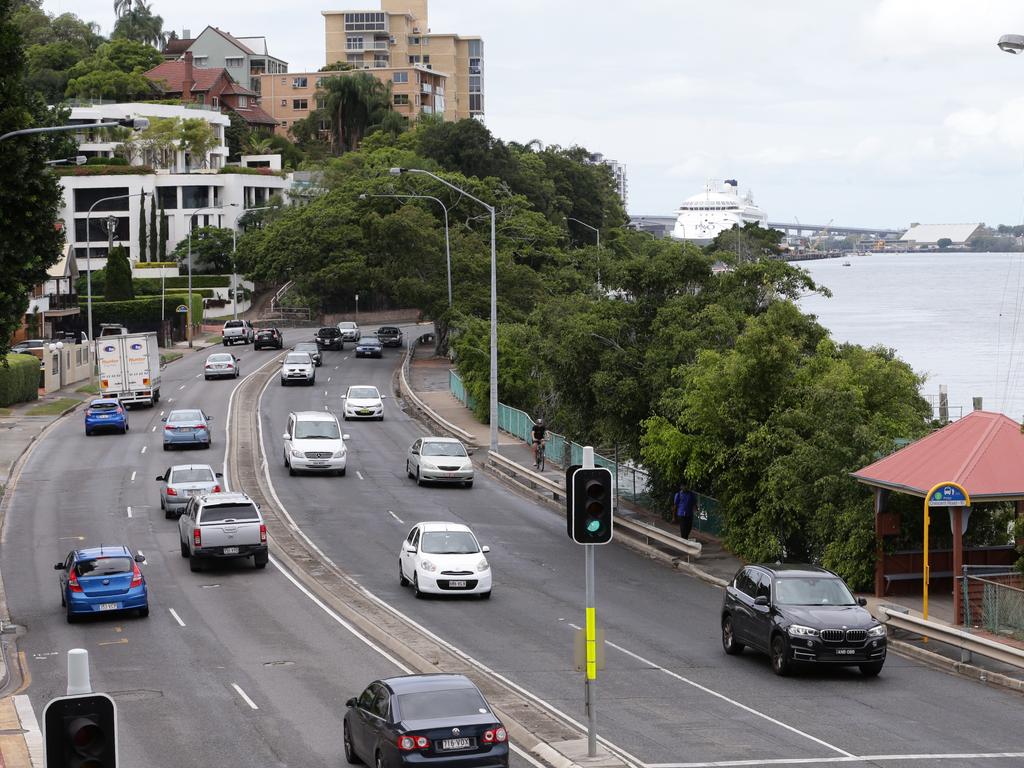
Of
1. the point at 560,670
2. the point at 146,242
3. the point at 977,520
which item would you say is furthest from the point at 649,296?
the point at 146,242

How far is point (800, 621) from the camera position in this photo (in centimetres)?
2258

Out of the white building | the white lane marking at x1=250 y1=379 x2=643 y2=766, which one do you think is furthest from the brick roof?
the white building

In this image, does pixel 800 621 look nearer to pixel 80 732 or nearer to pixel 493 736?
pixel 493 736

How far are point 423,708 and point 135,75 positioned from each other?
443ft

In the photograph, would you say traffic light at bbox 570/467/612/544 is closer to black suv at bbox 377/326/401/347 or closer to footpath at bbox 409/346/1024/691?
footpath at bbox 409/346/1024/691

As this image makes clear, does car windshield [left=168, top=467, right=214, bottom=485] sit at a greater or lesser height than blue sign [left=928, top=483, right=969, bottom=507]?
lesser

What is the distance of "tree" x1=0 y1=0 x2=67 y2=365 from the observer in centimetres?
3130

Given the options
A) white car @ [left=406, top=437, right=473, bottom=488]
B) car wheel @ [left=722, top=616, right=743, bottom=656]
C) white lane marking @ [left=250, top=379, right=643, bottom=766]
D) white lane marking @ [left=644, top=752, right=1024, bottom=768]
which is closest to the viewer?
white lane marking @ [left=644, top=752, right=1024, bottom=768]

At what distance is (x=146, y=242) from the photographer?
120000 mm

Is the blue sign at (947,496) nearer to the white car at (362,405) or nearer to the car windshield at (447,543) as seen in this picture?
the car windshield at (447,543)

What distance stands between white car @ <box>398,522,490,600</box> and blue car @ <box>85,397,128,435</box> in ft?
91.3

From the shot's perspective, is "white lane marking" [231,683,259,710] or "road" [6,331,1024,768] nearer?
"road" [6,331,1024,768]

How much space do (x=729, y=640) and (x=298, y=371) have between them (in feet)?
154

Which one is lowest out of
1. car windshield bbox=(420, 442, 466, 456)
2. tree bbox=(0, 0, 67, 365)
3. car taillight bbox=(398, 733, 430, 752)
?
car taillight bbox=(398, 733, 430, 752)
